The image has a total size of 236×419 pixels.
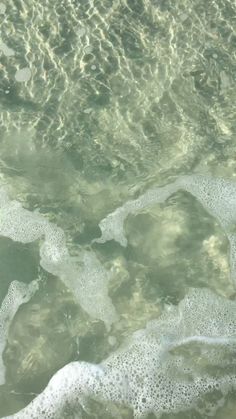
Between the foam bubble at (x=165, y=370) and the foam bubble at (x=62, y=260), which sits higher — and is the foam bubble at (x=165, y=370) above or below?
below

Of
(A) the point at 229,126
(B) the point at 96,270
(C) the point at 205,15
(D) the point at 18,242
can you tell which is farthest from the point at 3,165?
(C) the point at 205,15

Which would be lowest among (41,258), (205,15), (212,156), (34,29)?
(41,258)

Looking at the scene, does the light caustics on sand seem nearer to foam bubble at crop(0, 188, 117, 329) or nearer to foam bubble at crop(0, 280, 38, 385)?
foam bubble at crop(0, 188, 117, 329)

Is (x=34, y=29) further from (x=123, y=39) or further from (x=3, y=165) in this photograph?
(x=3, y=165)

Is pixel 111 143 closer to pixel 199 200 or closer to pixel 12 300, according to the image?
pixel 199 200

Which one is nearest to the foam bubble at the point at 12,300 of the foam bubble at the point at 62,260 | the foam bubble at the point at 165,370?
the foam bubble at the point at 62,260

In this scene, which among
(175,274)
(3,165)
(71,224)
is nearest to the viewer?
(175,274)

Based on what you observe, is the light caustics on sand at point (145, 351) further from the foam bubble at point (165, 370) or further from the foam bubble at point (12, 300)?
the foam bubble at point (12, 300)
